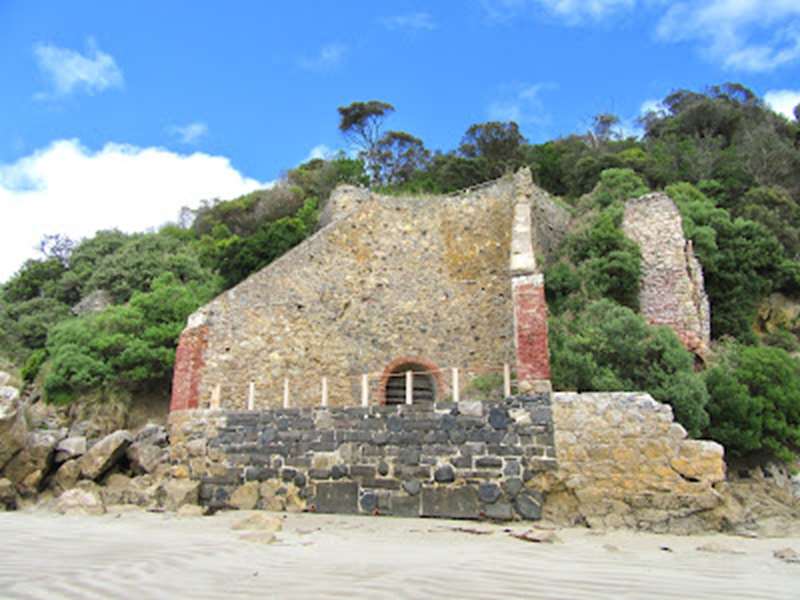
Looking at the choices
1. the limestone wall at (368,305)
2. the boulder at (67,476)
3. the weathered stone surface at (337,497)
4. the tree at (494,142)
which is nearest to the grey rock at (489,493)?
the weathered stone surface at (337,497)

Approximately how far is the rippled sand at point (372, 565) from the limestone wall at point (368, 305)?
607 centimetres

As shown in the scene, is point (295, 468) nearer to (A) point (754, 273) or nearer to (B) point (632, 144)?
(A) point (754, 273)

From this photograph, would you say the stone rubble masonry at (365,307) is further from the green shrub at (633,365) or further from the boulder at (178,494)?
the green shrub at (633,365)

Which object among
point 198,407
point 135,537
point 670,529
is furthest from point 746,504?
point 198,407

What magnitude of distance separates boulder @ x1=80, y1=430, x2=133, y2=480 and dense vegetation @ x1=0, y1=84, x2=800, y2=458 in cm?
440

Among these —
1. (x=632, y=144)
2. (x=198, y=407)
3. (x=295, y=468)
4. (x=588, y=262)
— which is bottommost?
(x=295, y=468)

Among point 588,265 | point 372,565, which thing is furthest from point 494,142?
point 372,565

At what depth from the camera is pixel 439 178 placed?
31234mm

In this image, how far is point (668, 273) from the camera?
1523cm

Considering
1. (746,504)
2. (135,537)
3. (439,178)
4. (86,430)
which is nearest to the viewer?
(135,537)

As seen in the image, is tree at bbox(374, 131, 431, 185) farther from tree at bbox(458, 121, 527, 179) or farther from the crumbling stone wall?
the crumbling stone wall

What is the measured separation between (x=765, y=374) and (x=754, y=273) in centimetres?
717

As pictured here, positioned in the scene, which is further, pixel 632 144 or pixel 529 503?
pixel 632 144

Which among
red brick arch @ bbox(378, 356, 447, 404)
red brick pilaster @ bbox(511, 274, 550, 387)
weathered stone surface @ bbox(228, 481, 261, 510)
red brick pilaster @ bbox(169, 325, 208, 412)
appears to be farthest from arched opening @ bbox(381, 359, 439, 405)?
weathered stone surface @ bbox(228, 481, 261, 510)
